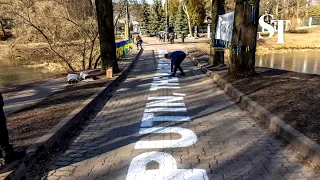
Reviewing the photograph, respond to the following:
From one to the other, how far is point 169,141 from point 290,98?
133 inches

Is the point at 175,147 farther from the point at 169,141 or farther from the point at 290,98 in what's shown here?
the point at 290,98

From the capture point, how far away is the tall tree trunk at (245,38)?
34.4 ft

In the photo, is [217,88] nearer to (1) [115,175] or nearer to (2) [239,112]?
(2) [239,112]

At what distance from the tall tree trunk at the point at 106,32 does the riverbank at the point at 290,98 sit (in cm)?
564

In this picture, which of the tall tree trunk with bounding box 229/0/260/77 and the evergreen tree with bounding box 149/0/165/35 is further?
the evergreen tree with bounding box 149/0/165/35

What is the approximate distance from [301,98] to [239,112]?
1.38 m

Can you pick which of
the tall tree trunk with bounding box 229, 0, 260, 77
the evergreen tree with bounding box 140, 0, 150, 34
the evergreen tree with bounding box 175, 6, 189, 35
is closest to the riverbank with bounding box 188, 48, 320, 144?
the tall tree trunk with bounding box 229, 0, 260, 77

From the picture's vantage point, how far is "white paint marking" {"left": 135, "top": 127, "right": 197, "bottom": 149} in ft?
17.4

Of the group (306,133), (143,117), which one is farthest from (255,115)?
(143,117)

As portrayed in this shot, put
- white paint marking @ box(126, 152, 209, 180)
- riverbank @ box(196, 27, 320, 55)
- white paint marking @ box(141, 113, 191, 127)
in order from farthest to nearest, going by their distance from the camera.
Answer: riverbank @ box(196, 27, 320, 55) → white paint marking @ box(141, 113, 191, 127) → white paint marking @ box(126, 152, 209, 180)

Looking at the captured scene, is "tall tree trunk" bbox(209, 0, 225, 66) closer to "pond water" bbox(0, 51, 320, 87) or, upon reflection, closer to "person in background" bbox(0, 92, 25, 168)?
"pond water" bbox(0, 51, 320, 87)

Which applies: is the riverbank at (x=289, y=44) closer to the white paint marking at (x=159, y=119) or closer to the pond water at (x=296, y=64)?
the pond water at (x=296, y=64)

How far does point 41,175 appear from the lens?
14.2ft

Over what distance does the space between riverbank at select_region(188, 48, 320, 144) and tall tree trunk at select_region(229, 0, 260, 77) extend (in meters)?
0.44
